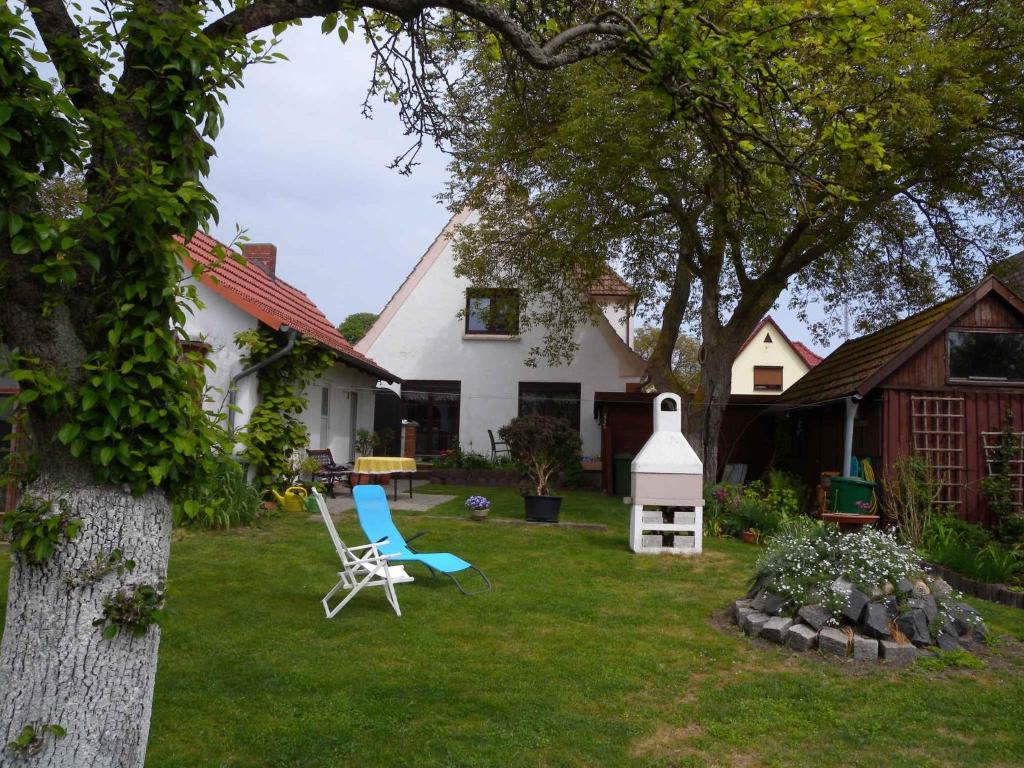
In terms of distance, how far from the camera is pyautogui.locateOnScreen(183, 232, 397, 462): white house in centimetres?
1165

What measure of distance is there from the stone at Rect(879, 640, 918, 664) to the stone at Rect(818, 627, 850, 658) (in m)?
0.24

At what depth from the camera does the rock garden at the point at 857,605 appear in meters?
5.81

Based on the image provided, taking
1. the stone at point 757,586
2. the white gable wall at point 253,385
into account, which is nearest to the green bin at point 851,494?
the stone at point 757,586

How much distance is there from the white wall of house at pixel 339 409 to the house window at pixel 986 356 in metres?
10.4

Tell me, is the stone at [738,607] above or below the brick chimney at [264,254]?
below

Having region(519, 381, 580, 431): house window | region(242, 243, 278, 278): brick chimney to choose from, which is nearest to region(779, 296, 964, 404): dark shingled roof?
region(519, 381, 580, 431): house window

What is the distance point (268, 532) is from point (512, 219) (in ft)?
29.3

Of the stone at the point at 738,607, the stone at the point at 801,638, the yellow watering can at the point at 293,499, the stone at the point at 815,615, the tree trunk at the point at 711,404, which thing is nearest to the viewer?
the stone at the point at 801,638

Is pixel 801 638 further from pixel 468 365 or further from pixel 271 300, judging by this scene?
pixel 468 365

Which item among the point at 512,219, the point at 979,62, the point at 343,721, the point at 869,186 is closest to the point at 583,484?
the point at 512,219

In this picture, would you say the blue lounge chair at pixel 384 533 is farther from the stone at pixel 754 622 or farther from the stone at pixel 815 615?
the stone at pixel 815 615

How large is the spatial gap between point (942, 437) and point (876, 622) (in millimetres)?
7923

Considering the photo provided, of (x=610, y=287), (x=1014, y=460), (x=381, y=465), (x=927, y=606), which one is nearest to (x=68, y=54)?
(x=927, y=606)

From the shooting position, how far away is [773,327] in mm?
43500
